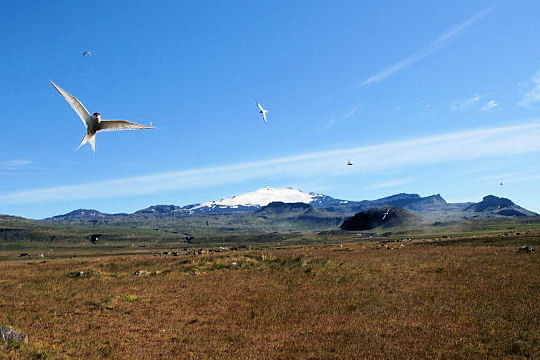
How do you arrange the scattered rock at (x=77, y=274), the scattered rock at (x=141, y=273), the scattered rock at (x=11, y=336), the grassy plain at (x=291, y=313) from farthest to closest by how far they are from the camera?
the scattered rock at (x=77, y=274) → the scattered rock at (x=141, y=273) → the scattered rock at (x=11, y=336) → the grassy plain at (x=291, y=313)

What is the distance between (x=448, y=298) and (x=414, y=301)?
192cm

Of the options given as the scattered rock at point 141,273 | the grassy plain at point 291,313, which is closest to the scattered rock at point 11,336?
the grassy plain at point 291,313

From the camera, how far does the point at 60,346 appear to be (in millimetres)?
14617

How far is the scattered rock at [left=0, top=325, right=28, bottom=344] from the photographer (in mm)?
14266

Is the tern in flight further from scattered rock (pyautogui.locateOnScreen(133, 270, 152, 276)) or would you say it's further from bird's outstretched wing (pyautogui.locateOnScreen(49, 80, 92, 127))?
scattered rock (pyautogui.locateOnScreen(133, 270, 152, 276))

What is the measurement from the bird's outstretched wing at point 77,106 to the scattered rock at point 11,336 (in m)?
13.4

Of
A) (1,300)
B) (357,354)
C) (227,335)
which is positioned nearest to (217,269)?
(1,300)

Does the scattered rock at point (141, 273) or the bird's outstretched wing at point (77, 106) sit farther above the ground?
the bird's outstretched wing at point (77, 106)

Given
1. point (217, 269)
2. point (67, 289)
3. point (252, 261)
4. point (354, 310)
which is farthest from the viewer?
point (252, 261)

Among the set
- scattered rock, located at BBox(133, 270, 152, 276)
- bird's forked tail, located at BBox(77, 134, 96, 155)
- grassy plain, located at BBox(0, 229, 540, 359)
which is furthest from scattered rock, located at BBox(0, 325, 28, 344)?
scattered rock, located at BBox(133, 270, 152, 276)

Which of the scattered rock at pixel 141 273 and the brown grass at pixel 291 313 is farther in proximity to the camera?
the scattered rock at pixel 141 273

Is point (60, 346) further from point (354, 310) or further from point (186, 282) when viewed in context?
point (186, 282)

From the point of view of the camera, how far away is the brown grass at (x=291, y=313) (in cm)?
1406

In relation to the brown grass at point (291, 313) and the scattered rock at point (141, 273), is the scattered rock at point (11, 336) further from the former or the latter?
the scattered rock at point (141, 273)
